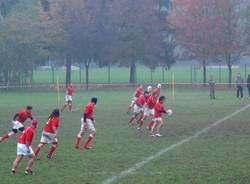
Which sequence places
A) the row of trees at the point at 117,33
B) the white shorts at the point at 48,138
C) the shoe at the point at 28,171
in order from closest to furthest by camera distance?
the shoe at the point at 28,171 < the white shorts at the point at 48,138 < the row of trees at the point at 117,33

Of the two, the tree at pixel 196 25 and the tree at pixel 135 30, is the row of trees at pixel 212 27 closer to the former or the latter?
A: the tree at pixel 196 25

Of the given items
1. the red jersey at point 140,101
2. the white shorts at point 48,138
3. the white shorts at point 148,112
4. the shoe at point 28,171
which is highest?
the red jersey at point 140,101

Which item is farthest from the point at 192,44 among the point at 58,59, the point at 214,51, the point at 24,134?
the point at 24,134

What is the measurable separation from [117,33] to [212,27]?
10.7 meters

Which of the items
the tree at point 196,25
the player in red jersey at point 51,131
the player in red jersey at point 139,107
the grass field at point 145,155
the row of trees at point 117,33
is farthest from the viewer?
the tree at point 196,25

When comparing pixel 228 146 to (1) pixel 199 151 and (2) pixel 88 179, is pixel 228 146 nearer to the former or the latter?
(1) pixel 199 151

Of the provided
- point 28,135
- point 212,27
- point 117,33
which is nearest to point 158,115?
point 28,135

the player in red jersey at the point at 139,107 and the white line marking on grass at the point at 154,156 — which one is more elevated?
the player in red jersey at the point at 139,107

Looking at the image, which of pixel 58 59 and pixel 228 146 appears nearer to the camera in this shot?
pixel 228 146

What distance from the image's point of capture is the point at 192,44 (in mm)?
62875

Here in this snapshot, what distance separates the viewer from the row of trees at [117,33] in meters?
61.7

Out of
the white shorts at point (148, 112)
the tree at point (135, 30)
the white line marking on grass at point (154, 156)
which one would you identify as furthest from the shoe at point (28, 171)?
the tree at point (135, 30)

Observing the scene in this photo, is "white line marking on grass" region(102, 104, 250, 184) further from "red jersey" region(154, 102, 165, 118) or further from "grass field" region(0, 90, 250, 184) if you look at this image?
"red jersey" region(154, 102, 165, 118)

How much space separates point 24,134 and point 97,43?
52.5 m
